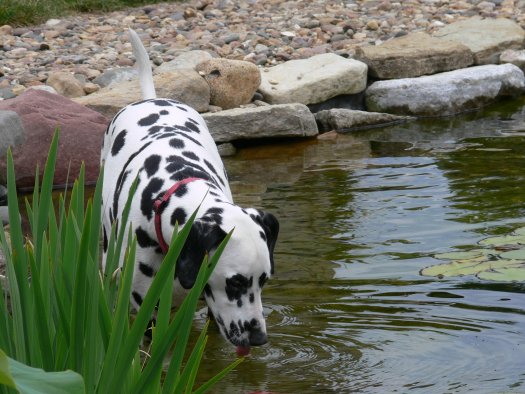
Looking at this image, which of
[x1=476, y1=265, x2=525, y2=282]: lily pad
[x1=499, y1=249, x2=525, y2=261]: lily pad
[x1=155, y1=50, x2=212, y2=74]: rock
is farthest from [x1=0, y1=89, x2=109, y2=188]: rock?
[x1=476, y1=265, x2=525, y2=282]: lily pad

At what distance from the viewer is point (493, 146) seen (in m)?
9.19

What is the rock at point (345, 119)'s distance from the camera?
397 inches

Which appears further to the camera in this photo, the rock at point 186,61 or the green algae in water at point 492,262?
the rock at point 186,61

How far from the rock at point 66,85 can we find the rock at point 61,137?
1.24 m

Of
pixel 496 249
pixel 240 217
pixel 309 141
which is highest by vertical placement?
pixel 240 217

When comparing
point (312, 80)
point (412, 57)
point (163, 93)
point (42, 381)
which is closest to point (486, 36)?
point (412, 57)

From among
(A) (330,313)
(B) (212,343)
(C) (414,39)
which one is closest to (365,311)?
(A) (330,313)

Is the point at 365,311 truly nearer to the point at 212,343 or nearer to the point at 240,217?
the point at 212,343

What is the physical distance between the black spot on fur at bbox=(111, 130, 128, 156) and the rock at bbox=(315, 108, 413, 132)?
185 inches

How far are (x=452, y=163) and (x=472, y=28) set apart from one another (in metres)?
3.86

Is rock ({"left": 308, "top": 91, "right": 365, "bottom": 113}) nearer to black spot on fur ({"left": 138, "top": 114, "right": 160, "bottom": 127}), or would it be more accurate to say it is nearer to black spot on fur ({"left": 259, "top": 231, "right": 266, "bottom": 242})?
black spot on fur ({"left": 138, "top": 114, "right": 160, "bottom": 127})

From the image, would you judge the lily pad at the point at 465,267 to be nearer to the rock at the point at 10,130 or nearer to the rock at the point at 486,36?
the rock at the point at 10,130

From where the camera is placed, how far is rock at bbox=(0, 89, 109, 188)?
8.23 metres


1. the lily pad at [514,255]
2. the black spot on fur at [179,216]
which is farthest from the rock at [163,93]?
the black spot on fur at [179,216]
